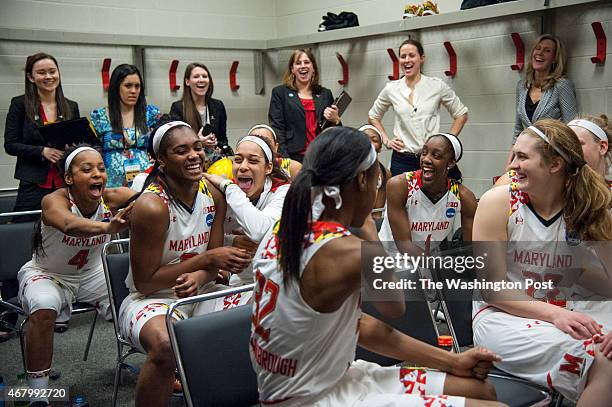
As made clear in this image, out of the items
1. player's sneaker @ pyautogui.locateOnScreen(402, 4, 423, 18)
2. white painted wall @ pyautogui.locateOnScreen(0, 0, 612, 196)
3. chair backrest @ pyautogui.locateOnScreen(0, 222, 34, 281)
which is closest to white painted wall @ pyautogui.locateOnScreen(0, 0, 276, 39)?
white painted wall @ pyautogui.locateOnScreen(0, 0, 612, 196)

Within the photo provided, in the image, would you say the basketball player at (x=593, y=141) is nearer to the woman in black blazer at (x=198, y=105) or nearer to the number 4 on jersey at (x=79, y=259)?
the number 4 on jersey at (x=79, y=259)

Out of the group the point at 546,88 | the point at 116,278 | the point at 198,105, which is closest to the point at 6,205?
the point at 198,105

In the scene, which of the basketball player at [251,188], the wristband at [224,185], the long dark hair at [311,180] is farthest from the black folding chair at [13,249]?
the long dark hair at [311,180]

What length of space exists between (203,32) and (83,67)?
1442mm

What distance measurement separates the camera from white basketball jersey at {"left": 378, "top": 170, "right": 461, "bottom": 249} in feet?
11.8

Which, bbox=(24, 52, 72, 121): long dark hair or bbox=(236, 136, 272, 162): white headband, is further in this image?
bbox=(24, 52, 72, 121): long dark hair

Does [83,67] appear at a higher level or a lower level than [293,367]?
higher

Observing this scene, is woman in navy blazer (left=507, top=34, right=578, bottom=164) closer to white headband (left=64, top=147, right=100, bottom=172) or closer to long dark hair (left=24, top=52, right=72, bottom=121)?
white headband (left=64, top=147, right=100, bottom=172)

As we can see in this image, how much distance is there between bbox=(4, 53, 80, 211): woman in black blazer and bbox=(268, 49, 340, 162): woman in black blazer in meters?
1.72

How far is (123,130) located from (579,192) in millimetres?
3073

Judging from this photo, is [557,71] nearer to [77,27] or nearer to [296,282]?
[296,282]

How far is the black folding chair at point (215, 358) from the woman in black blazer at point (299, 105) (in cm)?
345

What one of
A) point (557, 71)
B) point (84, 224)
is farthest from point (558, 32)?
point (84, 224)

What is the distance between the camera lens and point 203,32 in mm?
6965
